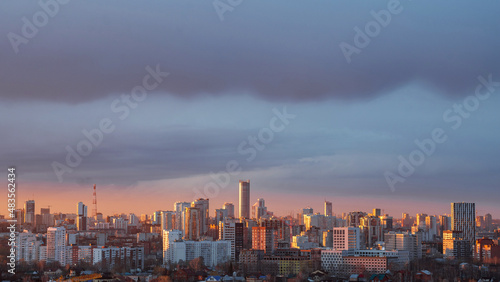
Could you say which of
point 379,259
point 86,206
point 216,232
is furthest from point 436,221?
point 379,259

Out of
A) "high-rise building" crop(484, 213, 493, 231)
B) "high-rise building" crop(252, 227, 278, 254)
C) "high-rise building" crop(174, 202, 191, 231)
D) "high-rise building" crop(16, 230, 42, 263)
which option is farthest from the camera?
"high-rise building" crop(484, 213, 493, 231)

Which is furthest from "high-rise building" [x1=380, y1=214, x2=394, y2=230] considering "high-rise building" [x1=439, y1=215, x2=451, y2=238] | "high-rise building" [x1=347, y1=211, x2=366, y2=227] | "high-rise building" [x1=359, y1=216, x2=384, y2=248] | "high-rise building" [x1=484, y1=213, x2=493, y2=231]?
"high-rise building" [x1=484, y1=213, x2=493, y2=231]

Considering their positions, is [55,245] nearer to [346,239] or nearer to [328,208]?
[346,239]

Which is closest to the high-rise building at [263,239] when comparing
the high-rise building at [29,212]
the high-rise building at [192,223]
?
the high-rise building at [192,223]

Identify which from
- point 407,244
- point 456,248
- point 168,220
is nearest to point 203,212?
point 168,220

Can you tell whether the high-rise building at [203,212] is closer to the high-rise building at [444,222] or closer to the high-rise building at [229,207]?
the high-rise building at [229,207]

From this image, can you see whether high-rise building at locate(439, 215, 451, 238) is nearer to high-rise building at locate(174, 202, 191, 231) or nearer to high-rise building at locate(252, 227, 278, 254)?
high-rise building at locate(174, 202, 191, 231)
